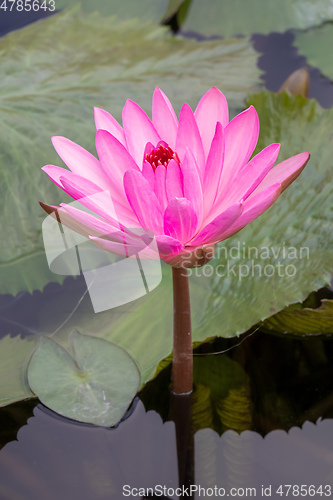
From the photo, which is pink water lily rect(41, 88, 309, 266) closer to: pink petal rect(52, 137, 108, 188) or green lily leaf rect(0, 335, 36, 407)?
pink petal rect(52, 137, 108, 188)

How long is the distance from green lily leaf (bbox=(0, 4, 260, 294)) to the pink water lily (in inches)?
18.8

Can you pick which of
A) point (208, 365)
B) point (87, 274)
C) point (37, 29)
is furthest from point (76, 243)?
point (37, 29)

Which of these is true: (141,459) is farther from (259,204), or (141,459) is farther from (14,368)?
(259,204)

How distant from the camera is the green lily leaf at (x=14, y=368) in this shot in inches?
40.4

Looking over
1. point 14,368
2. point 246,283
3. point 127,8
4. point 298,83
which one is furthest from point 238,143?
point 127,8

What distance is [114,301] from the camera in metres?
1.17

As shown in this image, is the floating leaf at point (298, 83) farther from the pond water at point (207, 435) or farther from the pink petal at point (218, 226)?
A: the pink petal at point (218, 226)

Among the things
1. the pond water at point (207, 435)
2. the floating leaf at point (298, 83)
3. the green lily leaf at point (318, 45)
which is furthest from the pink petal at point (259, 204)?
the green lily leaf at point (318, 45)

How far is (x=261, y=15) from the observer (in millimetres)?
1894

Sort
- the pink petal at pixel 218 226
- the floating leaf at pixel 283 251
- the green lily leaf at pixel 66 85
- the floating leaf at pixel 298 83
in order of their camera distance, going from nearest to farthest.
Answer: the pink petal at pixel 218 226, the floating leaf at pixel 283 251, the green lily leaf at pixel 66 85, the floating leaf at pixel 298 83

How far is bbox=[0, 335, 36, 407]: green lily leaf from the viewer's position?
3.36 ft

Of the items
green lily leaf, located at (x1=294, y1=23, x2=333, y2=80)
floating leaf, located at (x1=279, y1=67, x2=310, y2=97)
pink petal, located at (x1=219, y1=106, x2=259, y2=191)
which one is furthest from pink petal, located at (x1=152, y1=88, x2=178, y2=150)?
green lily leaf, located at (x1=294, y1=23, x2=333, y2=80)

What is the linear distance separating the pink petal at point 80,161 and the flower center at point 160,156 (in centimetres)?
9

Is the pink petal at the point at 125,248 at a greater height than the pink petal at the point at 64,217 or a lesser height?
lesser
